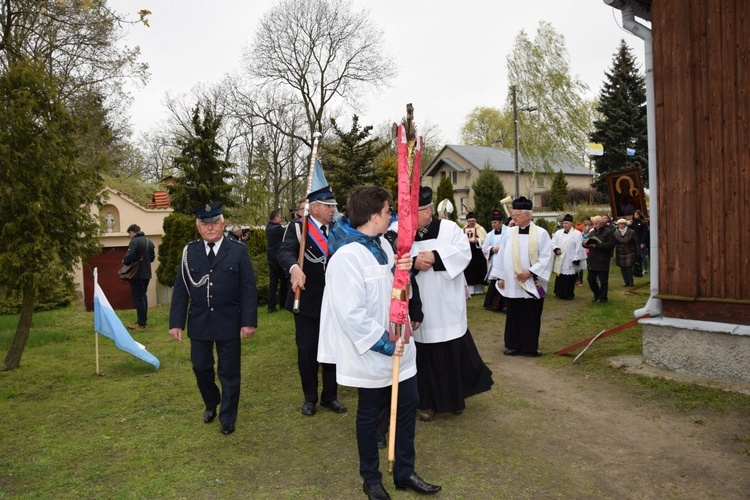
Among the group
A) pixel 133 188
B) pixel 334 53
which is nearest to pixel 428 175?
pixel 334 53

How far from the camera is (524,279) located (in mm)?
7785

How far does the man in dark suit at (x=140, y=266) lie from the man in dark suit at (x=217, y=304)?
649 cm

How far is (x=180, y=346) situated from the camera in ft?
30.2

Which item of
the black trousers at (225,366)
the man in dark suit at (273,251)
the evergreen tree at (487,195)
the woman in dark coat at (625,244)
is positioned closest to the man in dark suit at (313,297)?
the black trousers at (225,366)

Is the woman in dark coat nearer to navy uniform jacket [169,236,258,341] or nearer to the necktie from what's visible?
navy uniform jacket [169,236,258,341]

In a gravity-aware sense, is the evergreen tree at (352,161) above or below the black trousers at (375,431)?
above

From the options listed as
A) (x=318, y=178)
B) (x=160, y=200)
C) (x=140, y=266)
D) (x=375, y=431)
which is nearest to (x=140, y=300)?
(x=140, y=266)

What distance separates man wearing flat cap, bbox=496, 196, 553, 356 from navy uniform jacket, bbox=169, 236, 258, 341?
3889 mm

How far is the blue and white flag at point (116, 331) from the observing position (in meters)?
7.17

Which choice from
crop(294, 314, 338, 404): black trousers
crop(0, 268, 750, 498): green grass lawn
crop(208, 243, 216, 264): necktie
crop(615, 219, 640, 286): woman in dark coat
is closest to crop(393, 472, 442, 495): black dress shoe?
crop(0, 268, 750, 498): green grass lawn

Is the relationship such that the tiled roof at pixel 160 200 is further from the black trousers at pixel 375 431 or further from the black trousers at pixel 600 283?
the black trousers at pixel 375 431

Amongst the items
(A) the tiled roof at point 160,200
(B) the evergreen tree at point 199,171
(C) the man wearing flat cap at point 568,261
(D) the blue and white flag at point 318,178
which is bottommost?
(C) the man wearing flat cap at point 568,261

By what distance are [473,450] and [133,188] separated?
26.3m

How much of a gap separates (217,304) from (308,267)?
101cm
